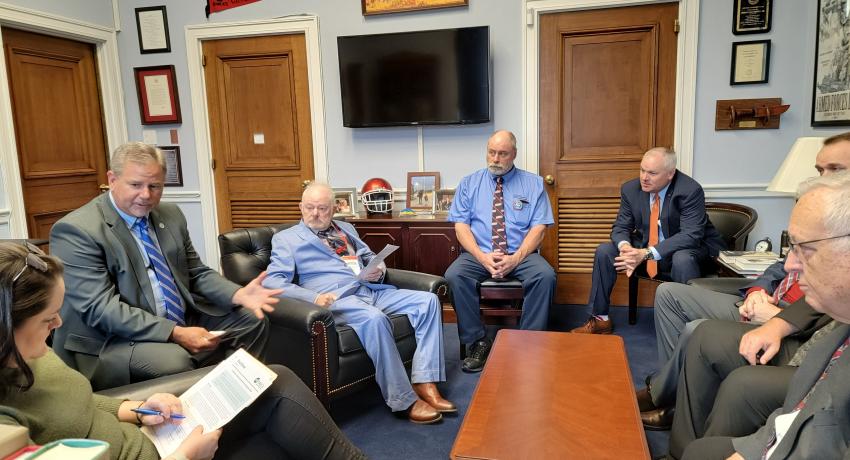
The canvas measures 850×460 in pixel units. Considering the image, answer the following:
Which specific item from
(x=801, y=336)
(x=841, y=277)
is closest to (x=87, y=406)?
(x=841, y=277)

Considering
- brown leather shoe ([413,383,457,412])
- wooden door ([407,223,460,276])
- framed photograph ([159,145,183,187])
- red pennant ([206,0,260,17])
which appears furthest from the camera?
framed photograph ([159,145,183,187])

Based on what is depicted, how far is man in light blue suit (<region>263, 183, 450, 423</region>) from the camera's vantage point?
2324mm

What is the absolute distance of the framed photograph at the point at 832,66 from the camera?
112 inches

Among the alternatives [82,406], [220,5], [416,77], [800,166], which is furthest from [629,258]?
[220,5]

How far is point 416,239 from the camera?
11.7 ft

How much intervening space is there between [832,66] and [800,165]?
910 millimetres

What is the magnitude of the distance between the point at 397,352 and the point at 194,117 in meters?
2.81

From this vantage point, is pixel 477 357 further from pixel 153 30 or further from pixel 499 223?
pixel 153 30

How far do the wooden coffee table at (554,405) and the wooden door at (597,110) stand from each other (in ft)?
5.69

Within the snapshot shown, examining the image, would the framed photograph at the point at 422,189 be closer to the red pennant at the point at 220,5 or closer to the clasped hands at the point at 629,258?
the clasped hands at the point at 629,258

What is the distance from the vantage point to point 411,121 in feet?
12.5

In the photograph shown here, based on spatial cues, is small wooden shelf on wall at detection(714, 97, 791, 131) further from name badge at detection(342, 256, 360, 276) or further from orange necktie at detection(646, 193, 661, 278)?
name badge at detection(342, 256, 360, 276)

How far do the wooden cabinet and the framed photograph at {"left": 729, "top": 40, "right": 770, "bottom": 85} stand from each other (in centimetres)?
201

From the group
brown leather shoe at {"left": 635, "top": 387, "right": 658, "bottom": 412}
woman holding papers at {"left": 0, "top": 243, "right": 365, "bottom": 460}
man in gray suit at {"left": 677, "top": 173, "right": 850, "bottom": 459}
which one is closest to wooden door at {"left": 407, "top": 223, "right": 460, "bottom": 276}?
brown leather shoe at {"left": 635, "top": 387, "right": 658, "bottom": 412}
